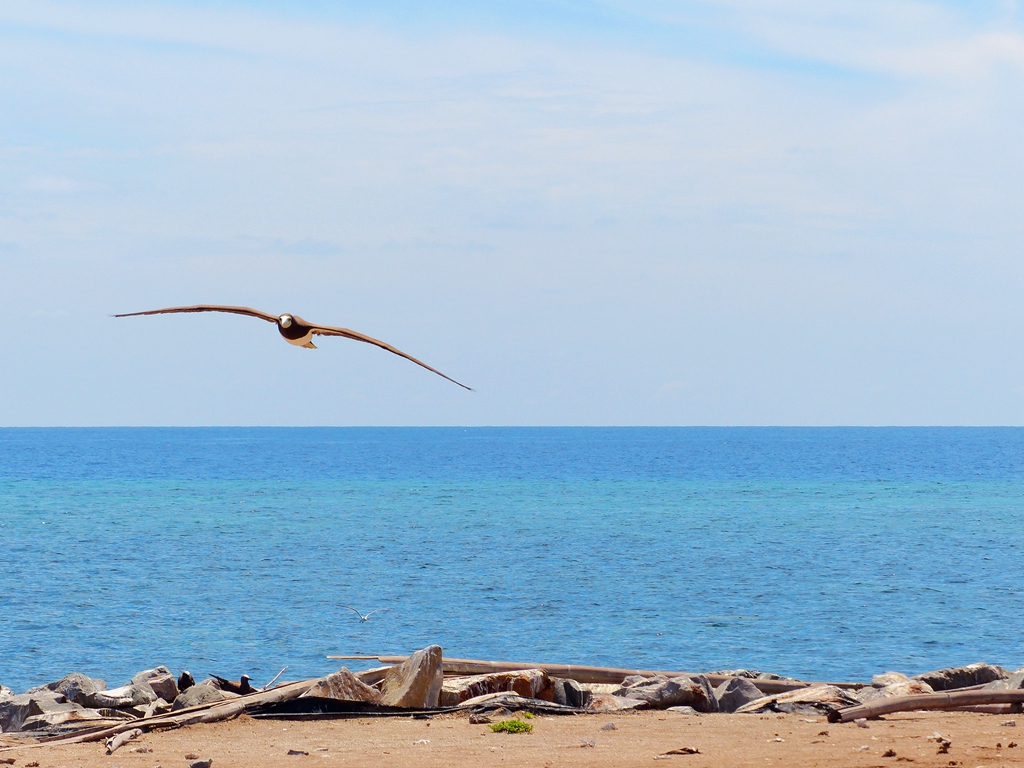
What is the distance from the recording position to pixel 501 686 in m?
16.6

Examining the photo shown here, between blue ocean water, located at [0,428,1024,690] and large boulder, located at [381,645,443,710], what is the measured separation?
12.7 metres

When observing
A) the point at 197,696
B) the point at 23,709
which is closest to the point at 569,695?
the point at 197,696

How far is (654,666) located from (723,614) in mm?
9091

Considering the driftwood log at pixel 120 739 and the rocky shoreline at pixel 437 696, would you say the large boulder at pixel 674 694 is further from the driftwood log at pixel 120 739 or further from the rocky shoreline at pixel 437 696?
the driftwood log at pixel 120 739

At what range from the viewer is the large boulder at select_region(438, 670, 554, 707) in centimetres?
1641

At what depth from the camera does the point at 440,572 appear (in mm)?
48500

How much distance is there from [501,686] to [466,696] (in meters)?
0.52

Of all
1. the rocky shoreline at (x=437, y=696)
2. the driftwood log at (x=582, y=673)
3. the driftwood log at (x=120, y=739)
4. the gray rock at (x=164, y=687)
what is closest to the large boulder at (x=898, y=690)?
the rocky shoreline at (x=437, y=696)

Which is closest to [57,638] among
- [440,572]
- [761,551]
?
[440,572]

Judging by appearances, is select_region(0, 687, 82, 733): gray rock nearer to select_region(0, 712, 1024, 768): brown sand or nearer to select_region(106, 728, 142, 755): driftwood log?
select_region(0, 712, 1024, 768): brown sand

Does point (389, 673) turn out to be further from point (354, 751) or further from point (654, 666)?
point (654, 666)

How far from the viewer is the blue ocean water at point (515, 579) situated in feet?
103

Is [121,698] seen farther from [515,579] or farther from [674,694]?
[515,579]

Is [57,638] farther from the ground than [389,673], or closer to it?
closer to it
